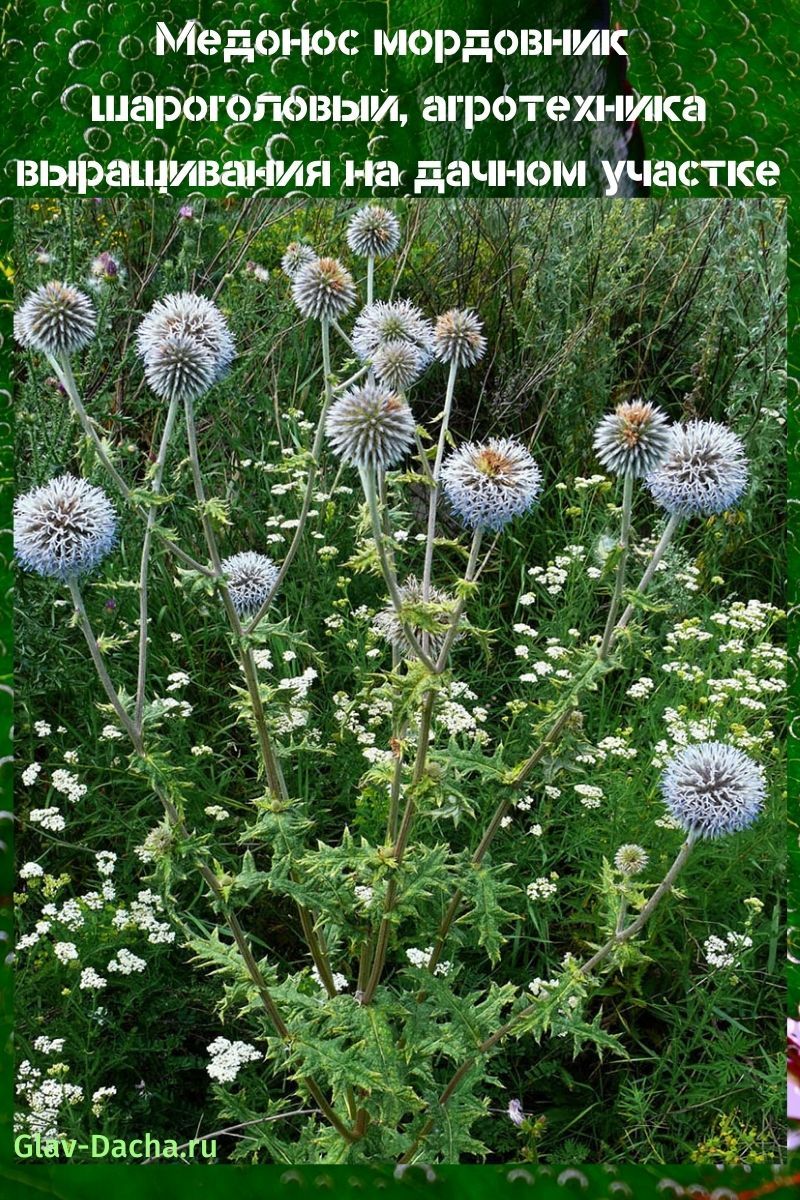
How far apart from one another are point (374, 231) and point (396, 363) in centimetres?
28

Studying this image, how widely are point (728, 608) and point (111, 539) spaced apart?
1239 mm

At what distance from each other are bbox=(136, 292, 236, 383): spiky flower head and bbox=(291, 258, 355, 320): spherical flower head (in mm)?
224

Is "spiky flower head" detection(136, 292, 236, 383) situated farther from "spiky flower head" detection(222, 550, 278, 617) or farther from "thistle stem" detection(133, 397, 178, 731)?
"spiky flower head" detection(222, 550, 278, 617)

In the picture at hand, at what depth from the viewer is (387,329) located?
1.55 metres

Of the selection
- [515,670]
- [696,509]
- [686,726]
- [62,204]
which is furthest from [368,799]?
[62,204]

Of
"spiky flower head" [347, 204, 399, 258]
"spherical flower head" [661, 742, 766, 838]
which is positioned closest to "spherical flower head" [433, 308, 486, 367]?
"spiky flower head" [347, 204, 399, 258]

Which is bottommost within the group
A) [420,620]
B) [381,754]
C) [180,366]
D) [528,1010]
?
[528,1010]

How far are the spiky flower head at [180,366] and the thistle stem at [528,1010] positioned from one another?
0.89 m

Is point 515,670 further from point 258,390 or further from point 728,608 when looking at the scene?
point 258,390

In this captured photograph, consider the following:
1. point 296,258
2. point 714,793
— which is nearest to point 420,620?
point 714,793

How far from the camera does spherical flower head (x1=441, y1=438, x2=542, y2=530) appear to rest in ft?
4.55

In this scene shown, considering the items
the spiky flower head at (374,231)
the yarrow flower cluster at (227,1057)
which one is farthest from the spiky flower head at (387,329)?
the yarrow flower cluster at (227,1057)

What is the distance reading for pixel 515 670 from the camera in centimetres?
219

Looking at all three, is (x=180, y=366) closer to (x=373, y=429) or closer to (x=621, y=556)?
(x=373, y=429)
